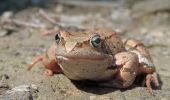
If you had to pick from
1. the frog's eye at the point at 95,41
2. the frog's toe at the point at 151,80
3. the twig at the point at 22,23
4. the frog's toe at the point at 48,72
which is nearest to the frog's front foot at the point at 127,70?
the frog's toe at the point at 151,80

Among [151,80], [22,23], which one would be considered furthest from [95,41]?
[22,23]

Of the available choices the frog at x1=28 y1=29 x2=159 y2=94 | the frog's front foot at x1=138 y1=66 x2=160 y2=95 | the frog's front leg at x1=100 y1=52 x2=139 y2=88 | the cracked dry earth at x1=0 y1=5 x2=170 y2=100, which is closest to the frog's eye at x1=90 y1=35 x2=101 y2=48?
the frog at x1=28 y1=29 x2=159 y2=94

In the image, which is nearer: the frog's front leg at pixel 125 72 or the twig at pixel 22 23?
the frog's front leg at pixel 125 72

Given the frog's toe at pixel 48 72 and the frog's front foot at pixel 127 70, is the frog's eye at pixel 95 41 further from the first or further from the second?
the frog's toe at pixel 48 72

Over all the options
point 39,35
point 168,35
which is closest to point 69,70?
point 39,35

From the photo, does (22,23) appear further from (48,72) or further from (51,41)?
(48,72)

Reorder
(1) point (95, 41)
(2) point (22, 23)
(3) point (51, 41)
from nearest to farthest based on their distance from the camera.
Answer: (1) point (95, 41), (3) point (51, 41), (2) point (22, 23)
